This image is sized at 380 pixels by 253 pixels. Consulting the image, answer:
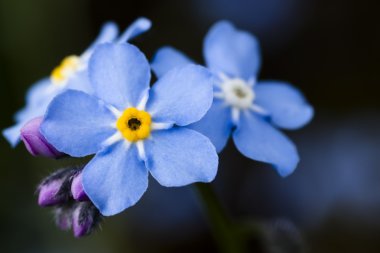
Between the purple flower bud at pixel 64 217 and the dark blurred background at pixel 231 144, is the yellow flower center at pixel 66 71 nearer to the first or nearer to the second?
the purple flower bud at pixel 64 217

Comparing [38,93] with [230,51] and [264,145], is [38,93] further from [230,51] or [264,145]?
[264,145]

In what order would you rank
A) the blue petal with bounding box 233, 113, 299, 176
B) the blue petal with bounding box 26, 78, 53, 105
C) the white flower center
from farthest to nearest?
the blue petal with bounding box 26, 78, 53, 105, the white flower center, the blue petal with bounding box 233, 113, 299, 176

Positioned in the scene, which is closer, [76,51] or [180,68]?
[180,68]

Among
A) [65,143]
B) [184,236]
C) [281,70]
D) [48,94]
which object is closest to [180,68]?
[65,143]

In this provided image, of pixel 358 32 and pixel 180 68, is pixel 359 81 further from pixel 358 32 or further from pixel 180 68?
pixel 180 68

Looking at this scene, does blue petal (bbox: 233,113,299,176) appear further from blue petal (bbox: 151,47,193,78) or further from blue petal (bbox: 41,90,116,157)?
blue petal (bbox: 41,90,116,157)

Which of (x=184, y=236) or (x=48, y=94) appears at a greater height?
(x=48, y=94)

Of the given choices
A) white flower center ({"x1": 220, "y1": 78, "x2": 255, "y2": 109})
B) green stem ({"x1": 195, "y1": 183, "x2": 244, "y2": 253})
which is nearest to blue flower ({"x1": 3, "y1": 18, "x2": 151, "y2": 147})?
white flower center ({"x1": 220, "y1": 78, "x2": 255, "y2": 109})
